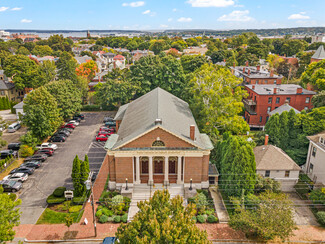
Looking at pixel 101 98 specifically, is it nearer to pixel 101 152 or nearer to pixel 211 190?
pixel 101 152

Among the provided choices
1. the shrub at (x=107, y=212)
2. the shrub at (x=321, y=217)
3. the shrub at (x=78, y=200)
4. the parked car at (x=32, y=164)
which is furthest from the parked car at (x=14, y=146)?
the shrub at (x=321, y=217)

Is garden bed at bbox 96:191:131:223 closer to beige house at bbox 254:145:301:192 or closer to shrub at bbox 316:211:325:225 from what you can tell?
beige house at bbox 254:145:301:192

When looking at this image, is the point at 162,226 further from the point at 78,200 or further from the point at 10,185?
the point at 10,185

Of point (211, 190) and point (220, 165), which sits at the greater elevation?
point (220, 165)

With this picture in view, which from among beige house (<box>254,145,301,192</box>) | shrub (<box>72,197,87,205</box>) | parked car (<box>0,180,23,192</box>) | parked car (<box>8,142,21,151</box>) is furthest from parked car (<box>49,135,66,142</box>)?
beige house (<box>254,145,301,192</box>)

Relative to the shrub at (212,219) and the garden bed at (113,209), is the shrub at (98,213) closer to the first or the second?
the garden bed at (113,209)

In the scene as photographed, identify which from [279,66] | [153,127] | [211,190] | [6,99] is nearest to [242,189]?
[211,190]
